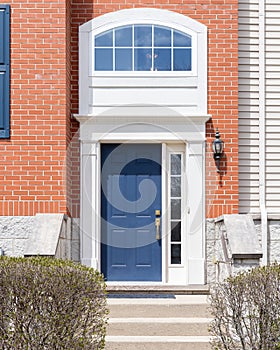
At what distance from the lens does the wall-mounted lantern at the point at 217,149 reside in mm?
9922

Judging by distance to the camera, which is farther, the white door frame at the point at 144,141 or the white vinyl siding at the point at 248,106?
the white vinyl siding at the point at 248,106

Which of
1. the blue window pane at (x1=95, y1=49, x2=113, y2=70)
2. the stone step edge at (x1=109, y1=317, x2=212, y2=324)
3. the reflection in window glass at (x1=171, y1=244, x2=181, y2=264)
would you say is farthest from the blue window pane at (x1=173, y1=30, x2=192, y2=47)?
the stone step edge at (x1=109, y1=317, x2=212, y2=324)

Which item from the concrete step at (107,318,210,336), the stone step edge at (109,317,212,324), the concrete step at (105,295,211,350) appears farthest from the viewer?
the stone step edge at (109,317,212,324)

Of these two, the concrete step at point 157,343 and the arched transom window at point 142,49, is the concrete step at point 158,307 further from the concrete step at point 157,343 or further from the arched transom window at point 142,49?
the arched transom window at point 142,49

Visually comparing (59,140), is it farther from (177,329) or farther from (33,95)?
(177,329)

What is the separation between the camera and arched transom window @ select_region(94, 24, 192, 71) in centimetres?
1015

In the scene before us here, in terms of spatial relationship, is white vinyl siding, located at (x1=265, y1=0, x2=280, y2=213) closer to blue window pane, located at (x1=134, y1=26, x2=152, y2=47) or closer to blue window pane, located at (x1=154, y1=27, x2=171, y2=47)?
blue window pane, located at (x1=154, y1=27, x2=171, y2=47)

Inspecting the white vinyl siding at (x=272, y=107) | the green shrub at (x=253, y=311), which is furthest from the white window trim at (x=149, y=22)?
the green shrub at (x=253, y=311)

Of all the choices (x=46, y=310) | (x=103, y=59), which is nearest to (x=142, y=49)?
(x=103, y=59)

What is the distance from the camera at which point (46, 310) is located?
560 cm

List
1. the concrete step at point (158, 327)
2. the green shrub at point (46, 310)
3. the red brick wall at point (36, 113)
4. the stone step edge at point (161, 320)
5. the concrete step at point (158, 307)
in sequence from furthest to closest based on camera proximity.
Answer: the red brick wall at point (36, 113)
the concrete step at point (158, 307)
the stone step edge at point (161, 320)
the concrete step at point (158, 327)
the green shrub at point (46, 310)

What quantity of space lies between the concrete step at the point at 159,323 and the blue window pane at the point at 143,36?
3.55 metres

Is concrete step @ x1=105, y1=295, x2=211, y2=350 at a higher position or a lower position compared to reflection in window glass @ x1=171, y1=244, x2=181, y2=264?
lower

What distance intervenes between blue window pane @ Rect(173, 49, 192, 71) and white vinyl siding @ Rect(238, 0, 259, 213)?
76 centimetres
